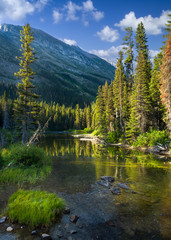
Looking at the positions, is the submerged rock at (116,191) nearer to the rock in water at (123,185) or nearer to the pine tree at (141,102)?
the rock in water at (123,185)

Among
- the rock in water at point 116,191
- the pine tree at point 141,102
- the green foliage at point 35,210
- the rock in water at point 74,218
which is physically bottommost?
the rock in water at point 116,191

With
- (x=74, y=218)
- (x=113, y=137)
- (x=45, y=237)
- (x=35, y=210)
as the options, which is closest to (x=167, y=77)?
(x=113, y=137)

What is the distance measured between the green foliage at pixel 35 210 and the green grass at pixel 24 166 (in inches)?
173

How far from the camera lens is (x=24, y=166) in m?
12.6

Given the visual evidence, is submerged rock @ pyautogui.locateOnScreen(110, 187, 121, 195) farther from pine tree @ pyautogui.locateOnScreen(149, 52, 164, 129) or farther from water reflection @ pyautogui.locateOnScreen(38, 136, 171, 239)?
pine tree @ pyautogui.locateOnScreen(149, 52, 164, 129)

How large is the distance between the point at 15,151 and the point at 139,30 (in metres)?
43.2

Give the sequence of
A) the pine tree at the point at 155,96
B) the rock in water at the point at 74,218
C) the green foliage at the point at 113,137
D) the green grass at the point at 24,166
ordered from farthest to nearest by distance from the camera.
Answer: the green foliage at the point at 113,137
the pine tree at the point at 155,96
the green grass at the point at 24,166
the rock in water at the point at 74,218

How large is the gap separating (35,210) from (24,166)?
294 inches

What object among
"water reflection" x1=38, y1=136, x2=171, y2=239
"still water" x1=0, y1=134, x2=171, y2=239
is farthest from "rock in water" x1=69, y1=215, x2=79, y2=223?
"water reflection" x1=38, y1=136, x2=171, y2=239

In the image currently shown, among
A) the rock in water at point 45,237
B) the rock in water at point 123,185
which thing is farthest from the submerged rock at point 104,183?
the rock in water at point 45,237

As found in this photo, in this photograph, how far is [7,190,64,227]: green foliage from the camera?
571cm

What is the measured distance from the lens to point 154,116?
→ 111 ft

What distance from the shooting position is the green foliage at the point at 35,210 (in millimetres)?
5707

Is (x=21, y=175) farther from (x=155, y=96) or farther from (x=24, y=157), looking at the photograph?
(x=155, y=96)
